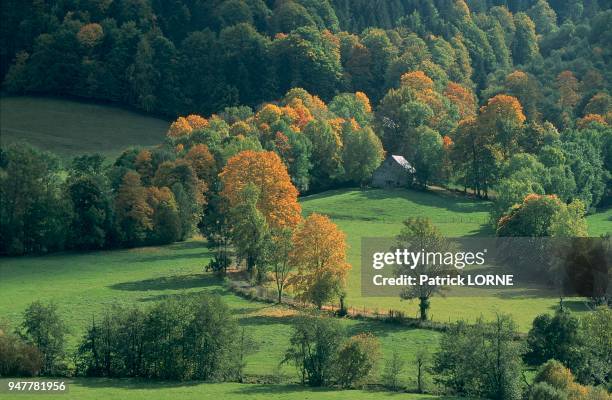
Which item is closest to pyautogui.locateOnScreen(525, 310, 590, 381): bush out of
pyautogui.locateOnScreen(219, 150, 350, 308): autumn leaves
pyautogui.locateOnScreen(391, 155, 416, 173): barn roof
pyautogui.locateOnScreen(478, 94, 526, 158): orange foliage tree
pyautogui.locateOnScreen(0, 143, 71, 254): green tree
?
pyautogui.locateOnScreen(219, 150, 350, 308): autumn leaves

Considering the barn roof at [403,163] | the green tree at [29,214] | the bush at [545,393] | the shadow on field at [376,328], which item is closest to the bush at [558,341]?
the bush at [545,393]

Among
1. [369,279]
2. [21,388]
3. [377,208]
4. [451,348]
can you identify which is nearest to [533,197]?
[369,279]

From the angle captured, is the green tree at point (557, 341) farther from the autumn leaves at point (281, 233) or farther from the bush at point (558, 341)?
the autumn leaves at point (281, 233)

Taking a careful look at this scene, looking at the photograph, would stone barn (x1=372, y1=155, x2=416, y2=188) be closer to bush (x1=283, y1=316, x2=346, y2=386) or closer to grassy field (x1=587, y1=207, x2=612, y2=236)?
grassy field (x1=587, y1=207, x2=612, y2=236)

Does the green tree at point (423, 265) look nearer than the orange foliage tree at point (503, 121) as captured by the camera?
Yes

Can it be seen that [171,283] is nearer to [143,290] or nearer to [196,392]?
[143,290]

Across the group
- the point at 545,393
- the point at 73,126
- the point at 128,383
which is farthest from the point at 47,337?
the point at 73,126

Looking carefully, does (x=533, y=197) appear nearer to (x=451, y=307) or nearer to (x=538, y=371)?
(x=451, y=307)
